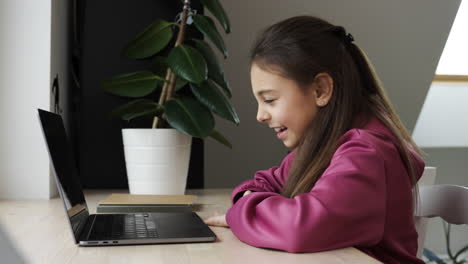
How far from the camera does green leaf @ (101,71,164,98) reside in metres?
1.69

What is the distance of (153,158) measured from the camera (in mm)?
1583

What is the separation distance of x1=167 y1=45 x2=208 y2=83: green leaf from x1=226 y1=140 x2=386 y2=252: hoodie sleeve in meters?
0.71

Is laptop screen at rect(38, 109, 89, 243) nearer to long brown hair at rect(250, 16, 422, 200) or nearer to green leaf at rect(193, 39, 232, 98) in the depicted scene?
long brown hair at rect(250, 16, 422, 200)

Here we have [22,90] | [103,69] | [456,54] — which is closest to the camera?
[22,90]

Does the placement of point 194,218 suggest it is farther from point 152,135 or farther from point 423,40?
point 423,40

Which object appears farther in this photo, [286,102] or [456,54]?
[456,54]

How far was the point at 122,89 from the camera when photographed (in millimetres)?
1694

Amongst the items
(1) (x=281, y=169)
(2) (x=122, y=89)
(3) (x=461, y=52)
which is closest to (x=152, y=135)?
(2) (x=122, y=89)

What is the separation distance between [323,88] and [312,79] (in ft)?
0.10

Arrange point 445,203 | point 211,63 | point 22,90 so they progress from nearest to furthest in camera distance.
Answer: point 445,203, point 22,90, point 211,63

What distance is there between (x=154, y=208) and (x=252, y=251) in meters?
0.43

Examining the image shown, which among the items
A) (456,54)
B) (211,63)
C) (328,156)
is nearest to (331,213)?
(328,156)

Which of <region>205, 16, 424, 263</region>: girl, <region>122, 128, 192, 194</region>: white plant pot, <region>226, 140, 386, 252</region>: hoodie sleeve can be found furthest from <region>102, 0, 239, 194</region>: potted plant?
<region>226, 140, 386, 252</region>: hoodie sleeve

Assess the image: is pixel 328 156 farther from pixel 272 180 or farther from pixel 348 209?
pixel 272 180
